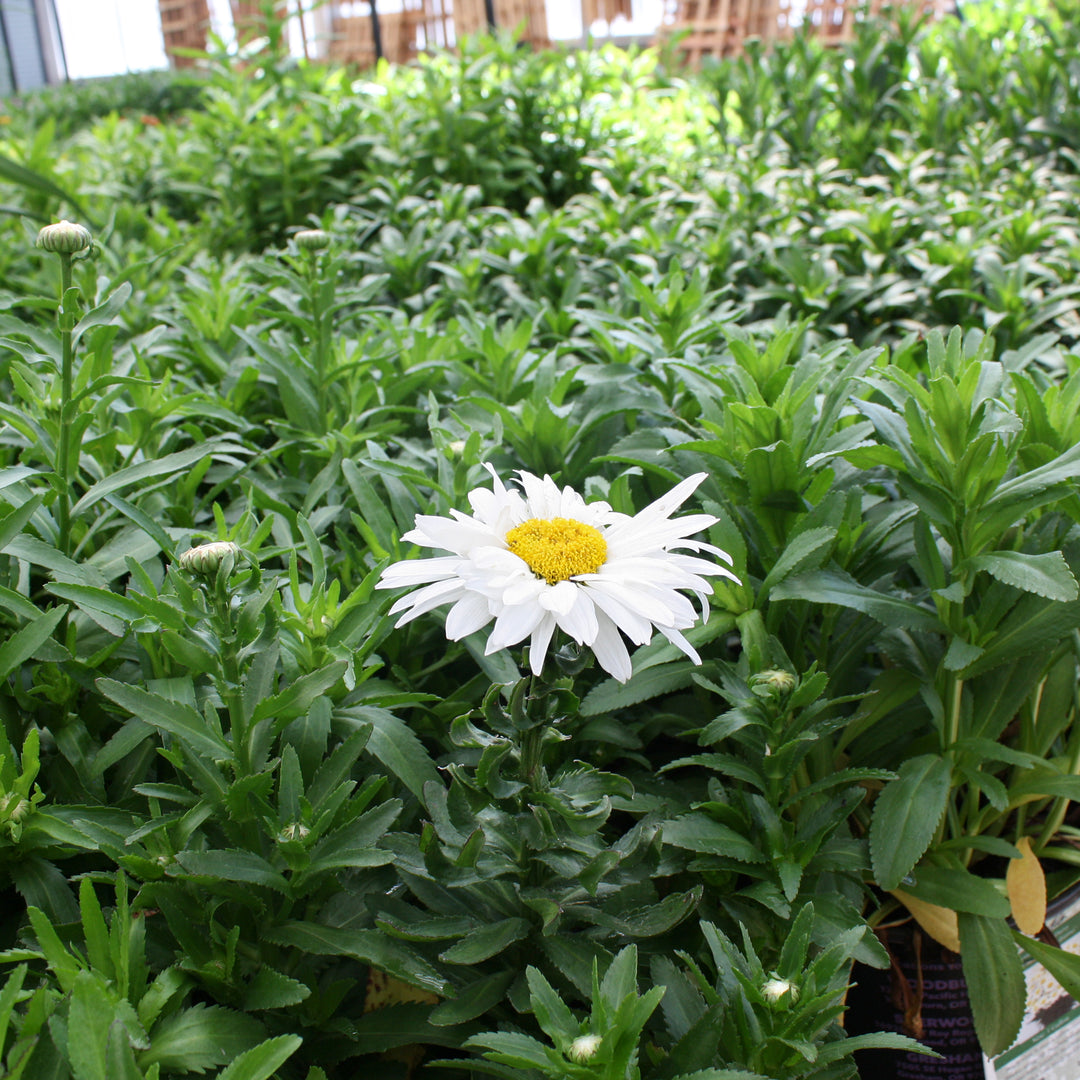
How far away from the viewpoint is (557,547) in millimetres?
982

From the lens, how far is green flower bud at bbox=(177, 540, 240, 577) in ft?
3.10

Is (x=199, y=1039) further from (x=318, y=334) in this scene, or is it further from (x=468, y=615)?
(x=318, y=334)

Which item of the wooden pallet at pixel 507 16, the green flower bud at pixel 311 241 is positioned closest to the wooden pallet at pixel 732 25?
the wooden pallet at pixel 507 16

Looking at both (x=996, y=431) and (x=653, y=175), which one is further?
(x=653, y=175)

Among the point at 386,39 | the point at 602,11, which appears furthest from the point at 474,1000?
the point at 602,11

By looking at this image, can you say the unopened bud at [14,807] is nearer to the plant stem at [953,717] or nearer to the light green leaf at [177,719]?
the light green leaf at [177,719]

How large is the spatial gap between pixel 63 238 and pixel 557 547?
2.64 ft

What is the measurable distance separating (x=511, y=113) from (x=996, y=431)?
3.67 m

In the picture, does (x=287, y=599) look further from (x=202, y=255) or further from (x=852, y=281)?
(x=202, y=255)

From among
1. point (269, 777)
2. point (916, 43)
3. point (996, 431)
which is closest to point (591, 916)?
point (269, 777)

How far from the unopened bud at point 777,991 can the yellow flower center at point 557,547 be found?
1.54 ft

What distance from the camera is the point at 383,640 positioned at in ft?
4.52

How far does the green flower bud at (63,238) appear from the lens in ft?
4.13

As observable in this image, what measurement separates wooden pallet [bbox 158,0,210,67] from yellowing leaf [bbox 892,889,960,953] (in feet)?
46.6
